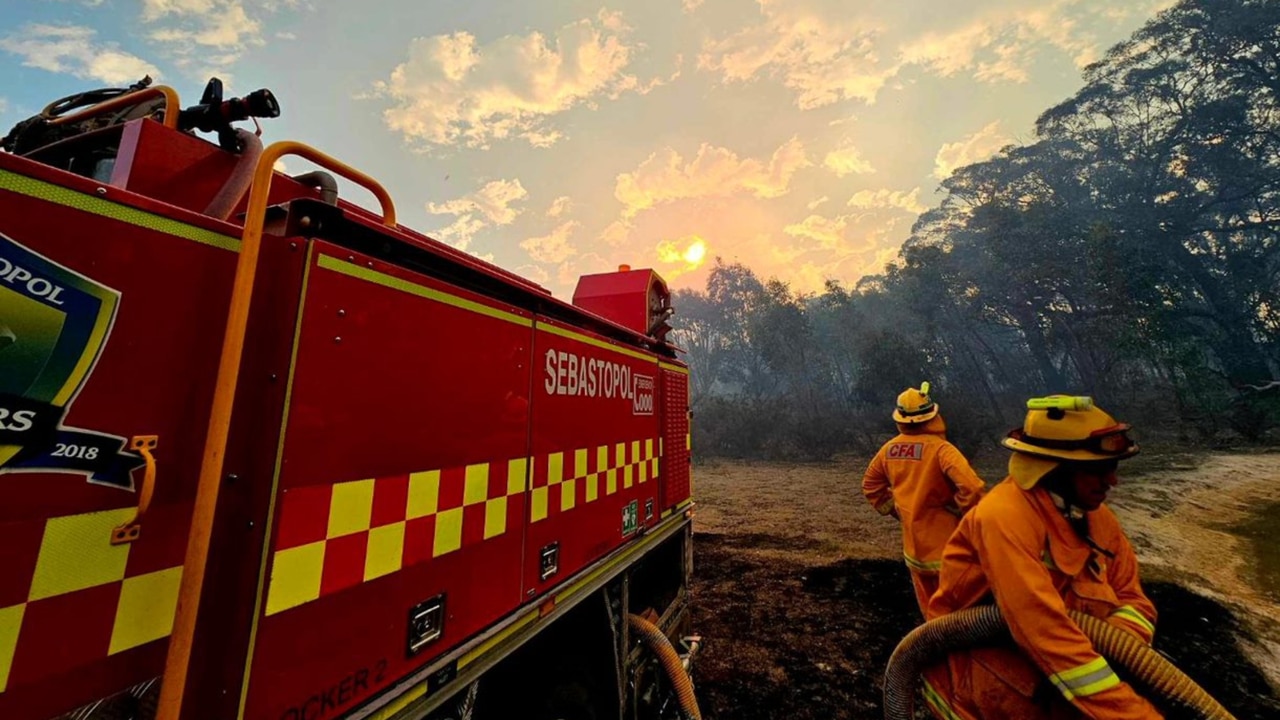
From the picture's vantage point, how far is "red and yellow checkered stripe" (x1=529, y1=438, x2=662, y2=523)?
1927 mm

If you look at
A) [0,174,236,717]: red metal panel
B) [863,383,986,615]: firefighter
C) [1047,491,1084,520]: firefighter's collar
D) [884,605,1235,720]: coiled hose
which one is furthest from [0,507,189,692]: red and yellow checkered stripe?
[863,383,986,615]: firefighter

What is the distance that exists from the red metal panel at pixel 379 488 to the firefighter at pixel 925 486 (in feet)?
10.5

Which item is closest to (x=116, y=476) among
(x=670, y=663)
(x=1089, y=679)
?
(x=670, y=663)

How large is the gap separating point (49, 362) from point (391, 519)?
0.73 m

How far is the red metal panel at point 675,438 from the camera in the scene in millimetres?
3510

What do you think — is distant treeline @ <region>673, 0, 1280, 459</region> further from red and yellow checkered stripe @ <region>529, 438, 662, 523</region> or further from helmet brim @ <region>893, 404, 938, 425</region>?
red and yellow checkered stripe @ <region>529, 438, 662, 523</region>

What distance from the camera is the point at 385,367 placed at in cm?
129

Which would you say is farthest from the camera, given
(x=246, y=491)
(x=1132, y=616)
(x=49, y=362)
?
(x=1132, y=616)

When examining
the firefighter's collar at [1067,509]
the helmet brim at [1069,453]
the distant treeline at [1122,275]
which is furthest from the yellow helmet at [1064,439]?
the distant treeline at [1122,275]

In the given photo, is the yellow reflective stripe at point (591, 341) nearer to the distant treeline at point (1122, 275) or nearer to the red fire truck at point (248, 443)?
the red fire truck at point (248, 443)

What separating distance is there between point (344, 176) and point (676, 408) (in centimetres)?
282

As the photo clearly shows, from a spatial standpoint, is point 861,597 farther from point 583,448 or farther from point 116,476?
point 116,476

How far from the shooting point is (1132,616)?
6.56 feet

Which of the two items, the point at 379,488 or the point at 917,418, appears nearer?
the point at 379,488
